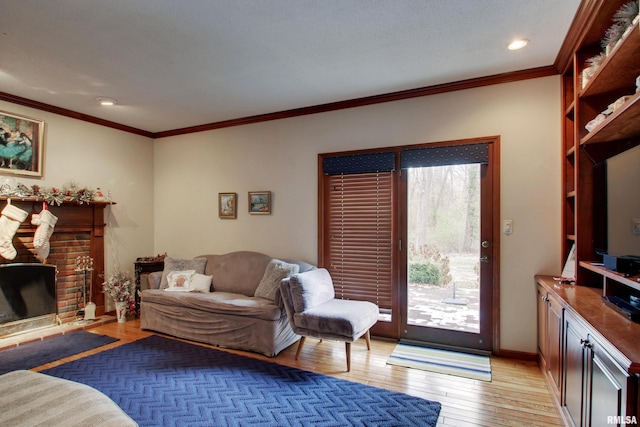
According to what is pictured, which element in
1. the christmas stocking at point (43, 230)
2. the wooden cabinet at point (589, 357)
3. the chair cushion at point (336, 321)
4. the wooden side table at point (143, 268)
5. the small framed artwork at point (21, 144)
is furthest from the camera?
the wooden side table at point (143, 268)

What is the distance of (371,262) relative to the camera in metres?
3.84

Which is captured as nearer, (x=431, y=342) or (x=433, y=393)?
(x=433, y=393)

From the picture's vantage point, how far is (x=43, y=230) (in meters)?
3.82

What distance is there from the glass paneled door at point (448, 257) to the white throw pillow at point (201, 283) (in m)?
2.37

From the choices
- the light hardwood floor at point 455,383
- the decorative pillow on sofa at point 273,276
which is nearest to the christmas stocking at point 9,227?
the light hardwood floor at point 455,383

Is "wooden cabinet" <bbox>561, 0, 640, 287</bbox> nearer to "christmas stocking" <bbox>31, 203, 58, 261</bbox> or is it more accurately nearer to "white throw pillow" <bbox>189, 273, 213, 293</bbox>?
"white throw pillow" <bbox>189, 273, 213, 293</bbox>

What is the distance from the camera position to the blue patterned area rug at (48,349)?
3125 millimetres

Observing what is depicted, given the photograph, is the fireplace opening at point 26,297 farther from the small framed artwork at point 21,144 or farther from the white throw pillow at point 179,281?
the white throw pillow at point 179,281

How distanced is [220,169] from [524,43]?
3859 millimetres

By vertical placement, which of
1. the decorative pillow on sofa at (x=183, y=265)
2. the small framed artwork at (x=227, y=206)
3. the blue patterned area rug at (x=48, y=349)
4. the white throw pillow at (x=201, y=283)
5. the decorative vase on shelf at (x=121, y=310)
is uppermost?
the small framed artwork at (x=227, y=206)

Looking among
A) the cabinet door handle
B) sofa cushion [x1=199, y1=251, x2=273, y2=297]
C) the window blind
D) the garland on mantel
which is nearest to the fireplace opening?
the garland on mantel

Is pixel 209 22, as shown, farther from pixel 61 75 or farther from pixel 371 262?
pixel 371 262

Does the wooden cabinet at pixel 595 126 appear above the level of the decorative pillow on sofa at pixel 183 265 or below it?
above

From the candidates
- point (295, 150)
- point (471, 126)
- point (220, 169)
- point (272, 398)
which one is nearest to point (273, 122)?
point (295, 150)
